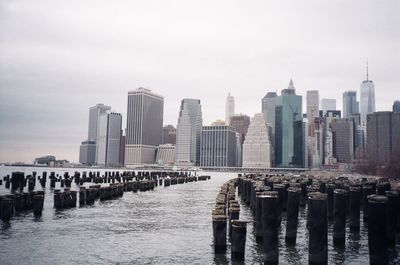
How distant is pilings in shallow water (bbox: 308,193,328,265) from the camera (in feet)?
61.1

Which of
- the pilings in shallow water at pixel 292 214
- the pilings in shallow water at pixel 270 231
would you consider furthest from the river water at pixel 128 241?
the pilings in shallow water at pixel 270 231

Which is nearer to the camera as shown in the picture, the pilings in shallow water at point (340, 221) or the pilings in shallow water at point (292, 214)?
the pilings in shallow water at point (340, 221)

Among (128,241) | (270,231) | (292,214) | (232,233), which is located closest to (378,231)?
(270,231)

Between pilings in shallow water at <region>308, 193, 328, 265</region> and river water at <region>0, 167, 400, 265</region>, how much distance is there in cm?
176

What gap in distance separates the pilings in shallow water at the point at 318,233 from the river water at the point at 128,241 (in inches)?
69.5

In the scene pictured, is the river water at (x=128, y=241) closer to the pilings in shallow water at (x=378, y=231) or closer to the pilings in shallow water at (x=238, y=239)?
the pilings in shallow water at (x=238, y=239)

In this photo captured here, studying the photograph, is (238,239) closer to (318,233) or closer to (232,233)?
(232,233)

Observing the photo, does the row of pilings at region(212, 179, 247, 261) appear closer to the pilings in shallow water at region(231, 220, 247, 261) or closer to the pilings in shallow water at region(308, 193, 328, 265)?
the pilings in shallow water at region(231, 220, 247, 261)

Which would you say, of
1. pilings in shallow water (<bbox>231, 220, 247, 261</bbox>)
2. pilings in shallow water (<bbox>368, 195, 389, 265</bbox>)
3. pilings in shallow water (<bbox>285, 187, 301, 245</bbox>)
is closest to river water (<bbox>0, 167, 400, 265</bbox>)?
pilings in shallow water (<bbox>285, 187, 301, 245</bbox>)

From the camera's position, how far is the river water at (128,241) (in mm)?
21031

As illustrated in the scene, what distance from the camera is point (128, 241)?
25.3 meters

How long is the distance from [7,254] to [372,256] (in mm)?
18118

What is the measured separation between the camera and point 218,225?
21609 mm

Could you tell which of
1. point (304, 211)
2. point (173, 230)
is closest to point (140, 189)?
point (304, 211)
